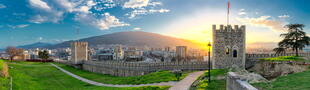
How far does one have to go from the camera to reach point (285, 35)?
75.8ft

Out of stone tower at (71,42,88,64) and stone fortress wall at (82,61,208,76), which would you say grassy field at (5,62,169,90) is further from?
stone tower at (71,42,88,64)

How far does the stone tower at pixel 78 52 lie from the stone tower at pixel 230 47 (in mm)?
45621

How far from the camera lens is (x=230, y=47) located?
23.4m

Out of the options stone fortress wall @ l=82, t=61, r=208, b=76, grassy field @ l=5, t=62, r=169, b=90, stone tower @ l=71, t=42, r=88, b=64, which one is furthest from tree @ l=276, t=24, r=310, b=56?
stone tower @ l=71, t=42, r=88, b=64

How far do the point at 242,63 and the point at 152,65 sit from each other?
13691 millimetres

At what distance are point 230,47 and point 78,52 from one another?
48158 millimetres

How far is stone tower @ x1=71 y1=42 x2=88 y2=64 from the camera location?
55200mm

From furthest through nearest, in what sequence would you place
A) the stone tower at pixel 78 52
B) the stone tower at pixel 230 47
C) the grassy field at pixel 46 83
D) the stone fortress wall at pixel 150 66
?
the stone tower at pixel 78 52, the stone fortress wall at pixel 150 66, the stone tower at pixel 230 47, the grassy field at pixel 46 83

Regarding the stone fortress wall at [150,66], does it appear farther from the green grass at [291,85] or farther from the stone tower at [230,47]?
the green grass at [291,85]

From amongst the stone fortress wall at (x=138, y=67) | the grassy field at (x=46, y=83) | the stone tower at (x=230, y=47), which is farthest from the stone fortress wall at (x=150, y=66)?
the grassy field at (x=46, y=83)

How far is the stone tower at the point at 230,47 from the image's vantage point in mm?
23391

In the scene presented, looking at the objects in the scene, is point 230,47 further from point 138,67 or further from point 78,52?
point 78,52

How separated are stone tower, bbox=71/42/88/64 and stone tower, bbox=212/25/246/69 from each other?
45.6 m

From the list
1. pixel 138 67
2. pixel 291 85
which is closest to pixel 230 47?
pixel 291 85
